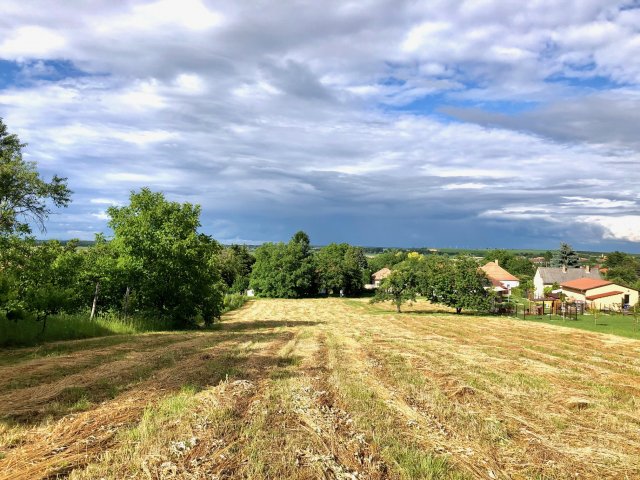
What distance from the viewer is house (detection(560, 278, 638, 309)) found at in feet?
197

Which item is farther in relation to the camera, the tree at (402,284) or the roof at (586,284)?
the roof at (586,284)

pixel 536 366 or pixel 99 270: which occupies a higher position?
pixel 99 270

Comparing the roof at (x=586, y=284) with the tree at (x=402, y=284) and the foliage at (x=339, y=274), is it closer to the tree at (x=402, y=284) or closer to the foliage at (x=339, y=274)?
the tree at (x=402, y=284)

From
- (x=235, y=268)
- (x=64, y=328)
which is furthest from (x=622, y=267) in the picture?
(x=64, y=328)

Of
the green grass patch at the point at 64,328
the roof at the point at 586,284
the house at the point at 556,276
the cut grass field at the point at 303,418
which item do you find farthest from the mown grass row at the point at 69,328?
the house at the point at 556,276

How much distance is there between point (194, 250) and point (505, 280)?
96147 millimetres

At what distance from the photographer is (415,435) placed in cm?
675

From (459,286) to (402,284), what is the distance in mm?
6184

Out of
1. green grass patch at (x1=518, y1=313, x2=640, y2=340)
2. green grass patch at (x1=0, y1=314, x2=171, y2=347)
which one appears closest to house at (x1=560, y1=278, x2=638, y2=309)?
green grass patch at (x1=518, y1=313, x2=640, y2=340)

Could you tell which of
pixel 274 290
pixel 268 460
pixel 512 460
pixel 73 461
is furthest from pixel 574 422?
pixel 274 290

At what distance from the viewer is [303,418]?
7223 mm

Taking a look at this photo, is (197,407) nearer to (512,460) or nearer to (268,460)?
(268,460)

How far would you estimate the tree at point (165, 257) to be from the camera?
24.5 meters

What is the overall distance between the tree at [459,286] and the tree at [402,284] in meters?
1.26
